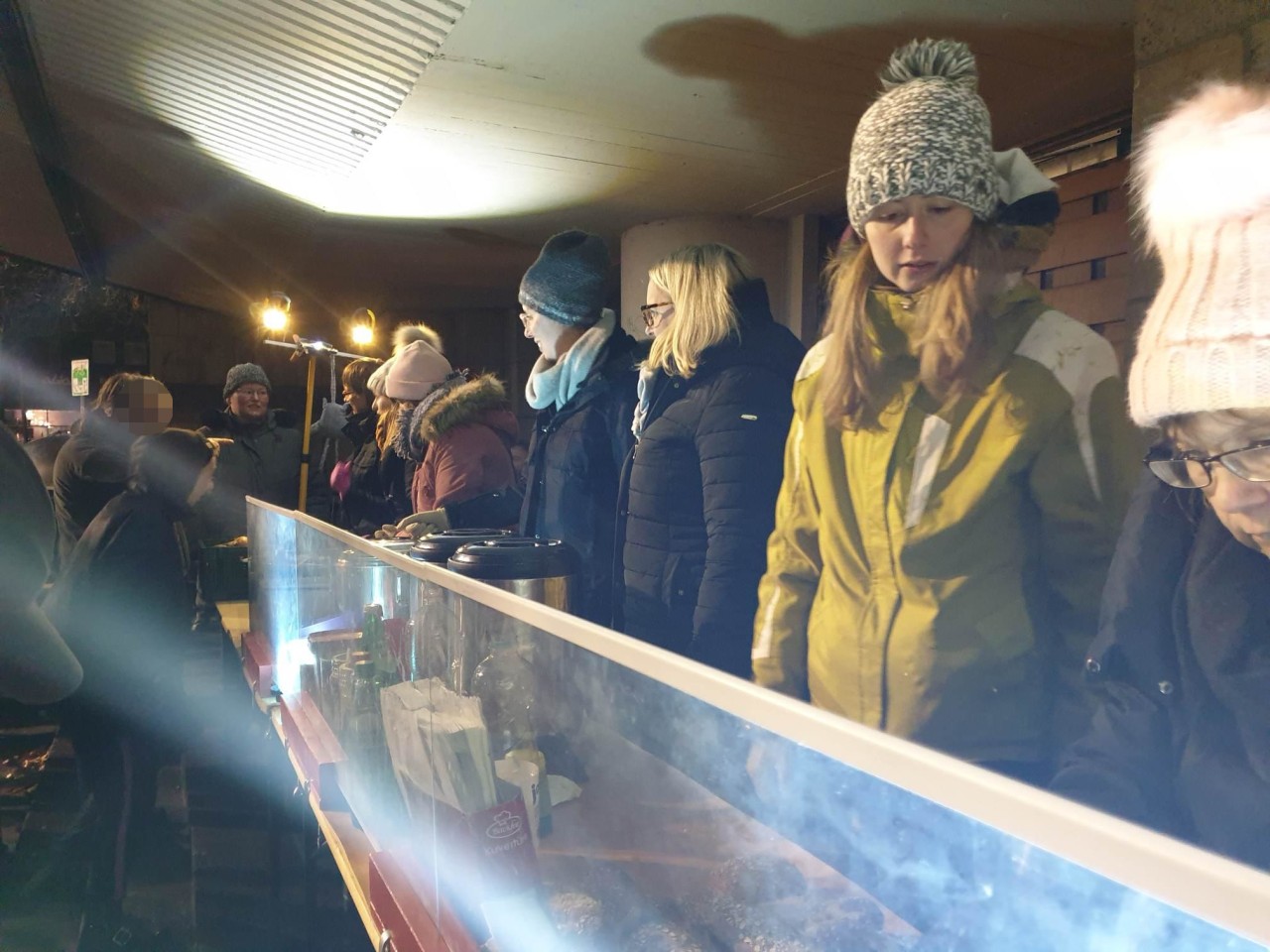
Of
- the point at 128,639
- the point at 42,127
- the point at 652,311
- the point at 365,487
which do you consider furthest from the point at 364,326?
the point at 652,311

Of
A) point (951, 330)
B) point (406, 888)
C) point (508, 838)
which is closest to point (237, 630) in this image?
point (406, 888)

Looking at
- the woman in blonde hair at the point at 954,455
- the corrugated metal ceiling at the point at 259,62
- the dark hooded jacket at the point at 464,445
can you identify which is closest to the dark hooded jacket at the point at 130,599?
the dark hooded jacket at the point at 464,445

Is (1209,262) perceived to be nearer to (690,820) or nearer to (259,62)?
(690,820)

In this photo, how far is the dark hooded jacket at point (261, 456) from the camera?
4.79m

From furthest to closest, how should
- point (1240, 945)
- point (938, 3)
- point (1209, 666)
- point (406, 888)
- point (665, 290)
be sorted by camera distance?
1. point (938, 3)
2. point (665, 290)
3. point (406, 888)
4. point (1209, 666)
5. point (1240, 945)

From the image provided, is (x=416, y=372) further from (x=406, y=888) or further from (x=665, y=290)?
Result: (x=406, y=888)

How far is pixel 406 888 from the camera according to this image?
1247 mm

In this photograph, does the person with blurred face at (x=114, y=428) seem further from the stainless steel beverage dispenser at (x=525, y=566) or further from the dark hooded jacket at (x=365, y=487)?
the stainless steel beverage dispenser at (x=525, y=566)

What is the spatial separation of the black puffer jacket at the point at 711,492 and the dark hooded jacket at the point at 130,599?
2.08 meters

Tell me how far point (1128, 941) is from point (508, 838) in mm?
760

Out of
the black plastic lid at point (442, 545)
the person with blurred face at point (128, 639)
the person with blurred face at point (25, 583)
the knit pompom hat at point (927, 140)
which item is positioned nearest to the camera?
the knit pompom hat at point (927, 140)

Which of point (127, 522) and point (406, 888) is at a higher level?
point (127, 522)

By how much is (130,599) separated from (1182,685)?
3403 mm

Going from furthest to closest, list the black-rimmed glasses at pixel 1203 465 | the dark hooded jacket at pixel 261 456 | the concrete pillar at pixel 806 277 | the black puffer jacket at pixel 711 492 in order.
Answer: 1. the concrete pillar at pixel 806 277
2. the dark hooded jacket at pixel 261 456
3. the black puffer jacket at pixel 711 492
4. the black-rimmed glasses at pixel 1203 465
